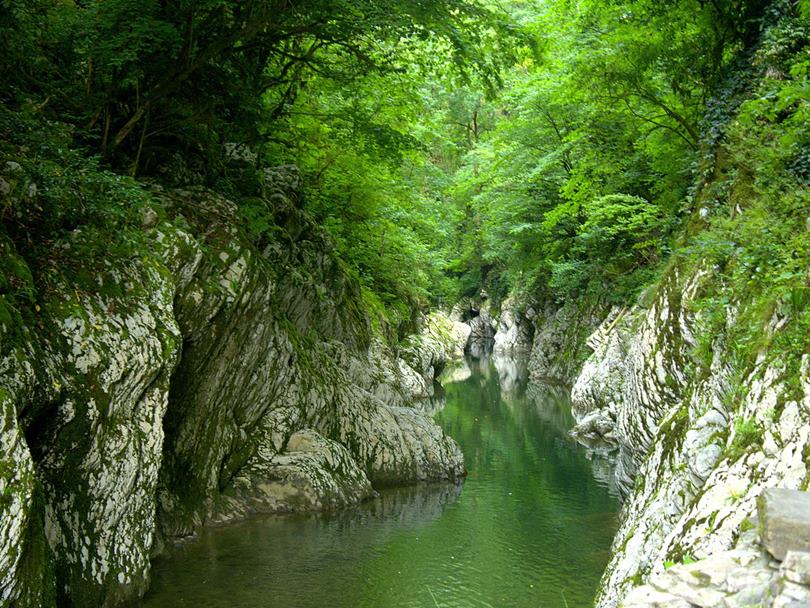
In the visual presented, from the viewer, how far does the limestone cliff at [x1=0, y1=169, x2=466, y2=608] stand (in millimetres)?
6625

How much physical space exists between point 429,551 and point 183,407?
4674 millimetres

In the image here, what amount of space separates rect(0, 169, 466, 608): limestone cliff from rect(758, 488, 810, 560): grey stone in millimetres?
5413

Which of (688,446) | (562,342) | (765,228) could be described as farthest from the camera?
(562,342)

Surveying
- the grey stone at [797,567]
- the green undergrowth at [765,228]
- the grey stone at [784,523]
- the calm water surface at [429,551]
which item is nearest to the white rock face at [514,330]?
the calm water surface at [429,551]

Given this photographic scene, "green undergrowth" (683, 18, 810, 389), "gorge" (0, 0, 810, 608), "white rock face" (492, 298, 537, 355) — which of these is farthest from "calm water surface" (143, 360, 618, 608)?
"white rock face" (492, 298, 537, 355)

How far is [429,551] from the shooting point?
10.7m

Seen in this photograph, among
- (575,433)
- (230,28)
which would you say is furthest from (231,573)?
(575,433)

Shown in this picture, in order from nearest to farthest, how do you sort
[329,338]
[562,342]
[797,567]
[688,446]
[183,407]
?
[797,567] < [688,446] < [183,407] < [329,338] < [562,342]

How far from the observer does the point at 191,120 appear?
35.8 ft

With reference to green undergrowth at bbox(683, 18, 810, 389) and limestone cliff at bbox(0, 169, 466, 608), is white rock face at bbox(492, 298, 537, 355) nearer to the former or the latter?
limestone cliff at bbox(0, 169, 466, 608)

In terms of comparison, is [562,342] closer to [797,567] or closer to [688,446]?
[688,446]

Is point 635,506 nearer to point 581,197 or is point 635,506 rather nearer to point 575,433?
point 575,433

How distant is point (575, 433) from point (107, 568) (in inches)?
595

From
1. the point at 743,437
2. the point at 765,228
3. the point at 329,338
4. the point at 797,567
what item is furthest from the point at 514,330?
the point at 797,567
